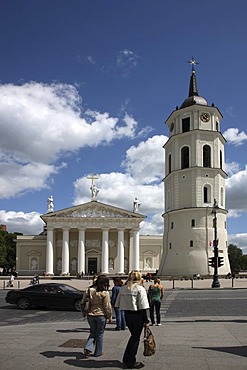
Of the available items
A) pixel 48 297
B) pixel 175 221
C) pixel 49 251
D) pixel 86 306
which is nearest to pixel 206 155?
pixel 175 221

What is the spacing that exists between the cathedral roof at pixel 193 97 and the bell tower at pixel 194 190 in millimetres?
182

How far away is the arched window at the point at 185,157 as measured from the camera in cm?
6150

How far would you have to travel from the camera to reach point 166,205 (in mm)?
64562

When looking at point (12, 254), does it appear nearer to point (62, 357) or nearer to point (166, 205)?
point (166, 205)

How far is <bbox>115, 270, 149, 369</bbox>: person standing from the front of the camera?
25.5ft

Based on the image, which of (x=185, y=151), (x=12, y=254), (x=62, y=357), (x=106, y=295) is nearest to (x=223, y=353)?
(x=106, y=295)

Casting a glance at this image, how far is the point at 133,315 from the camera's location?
7.92 meters

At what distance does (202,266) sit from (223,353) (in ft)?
160

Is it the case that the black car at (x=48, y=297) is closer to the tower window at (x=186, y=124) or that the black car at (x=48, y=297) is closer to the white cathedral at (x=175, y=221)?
the white cathedral at (x=175, y=221)

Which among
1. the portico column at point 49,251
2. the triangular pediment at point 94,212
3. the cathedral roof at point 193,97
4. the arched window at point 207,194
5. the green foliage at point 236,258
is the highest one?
the cathedral roof at point 193,97

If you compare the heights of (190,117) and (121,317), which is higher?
(190,117)

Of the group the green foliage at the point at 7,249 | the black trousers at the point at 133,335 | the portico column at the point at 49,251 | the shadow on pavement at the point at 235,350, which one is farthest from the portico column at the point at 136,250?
the black trousers at the point at 133,335

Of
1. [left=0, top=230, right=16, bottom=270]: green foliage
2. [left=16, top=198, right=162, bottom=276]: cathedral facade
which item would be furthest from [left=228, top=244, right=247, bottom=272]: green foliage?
[left=0, top=230, right=16, bottom=270]: green foliage

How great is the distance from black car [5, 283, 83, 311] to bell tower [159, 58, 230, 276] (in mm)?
37929
